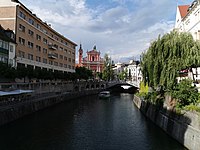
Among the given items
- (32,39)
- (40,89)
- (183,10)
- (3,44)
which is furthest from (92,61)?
(3,44)

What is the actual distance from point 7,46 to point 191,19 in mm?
36338

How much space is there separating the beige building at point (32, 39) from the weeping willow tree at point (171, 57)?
33.6 meters

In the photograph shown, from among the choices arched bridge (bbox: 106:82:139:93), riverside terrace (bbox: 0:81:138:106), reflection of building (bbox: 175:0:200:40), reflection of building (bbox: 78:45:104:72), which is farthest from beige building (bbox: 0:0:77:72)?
reflection of building (bbox: 78:45:104:72)

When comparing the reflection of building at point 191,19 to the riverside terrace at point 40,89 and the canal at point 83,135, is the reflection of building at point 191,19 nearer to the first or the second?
the canal at point 83,135

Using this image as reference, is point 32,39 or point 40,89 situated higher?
point 32,39

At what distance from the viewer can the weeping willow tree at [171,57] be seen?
27422 mm

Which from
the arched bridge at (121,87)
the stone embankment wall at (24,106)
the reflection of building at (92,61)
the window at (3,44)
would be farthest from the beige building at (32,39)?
the reflection of building at (92,61)

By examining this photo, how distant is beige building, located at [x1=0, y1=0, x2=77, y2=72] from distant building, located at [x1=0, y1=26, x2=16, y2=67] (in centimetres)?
172

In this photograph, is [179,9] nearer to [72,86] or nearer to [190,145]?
[190,145]

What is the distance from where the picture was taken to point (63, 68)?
85.1 m

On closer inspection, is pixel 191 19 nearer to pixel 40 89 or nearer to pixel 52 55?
pixel 40 89

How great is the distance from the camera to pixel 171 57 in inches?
1114

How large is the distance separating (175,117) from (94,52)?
125 metres

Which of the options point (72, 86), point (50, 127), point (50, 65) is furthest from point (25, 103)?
point (72, 86)
